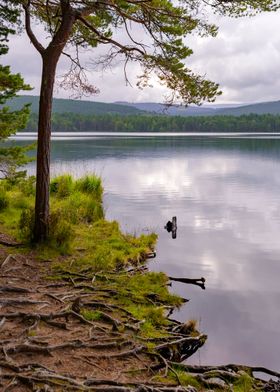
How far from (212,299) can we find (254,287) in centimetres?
153

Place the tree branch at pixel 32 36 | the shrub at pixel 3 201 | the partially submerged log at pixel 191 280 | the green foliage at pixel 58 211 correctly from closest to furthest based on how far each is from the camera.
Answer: the tree branch at pixel 32 36 < the green foliage at pixel 58 211 < the partially submerged log at pixel 191 280 < the shrub at pixel 3 201

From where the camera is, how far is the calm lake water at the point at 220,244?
859cm

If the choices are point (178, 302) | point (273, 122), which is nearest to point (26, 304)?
point (178, 302)

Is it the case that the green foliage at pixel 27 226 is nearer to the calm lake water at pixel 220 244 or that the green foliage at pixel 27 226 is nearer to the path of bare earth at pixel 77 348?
the path of bare earth at pixel 77 348

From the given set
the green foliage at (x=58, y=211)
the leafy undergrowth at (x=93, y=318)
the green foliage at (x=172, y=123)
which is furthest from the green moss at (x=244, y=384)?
the green foliage at (x=172, y=123)

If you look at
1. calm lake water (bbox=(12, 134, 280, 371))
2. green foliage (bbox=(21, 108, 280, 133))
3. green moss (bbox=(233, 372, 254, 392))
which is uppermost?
green foliage (bbox=(21, 108, 280, 133))

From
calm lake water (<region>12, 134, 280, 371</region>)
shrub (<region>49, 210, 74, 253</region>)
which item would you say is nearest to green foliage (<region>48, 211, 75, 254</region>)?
shrub (<region>49, 210, 74, 253</region>)

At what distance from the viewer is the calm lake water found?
8.59m

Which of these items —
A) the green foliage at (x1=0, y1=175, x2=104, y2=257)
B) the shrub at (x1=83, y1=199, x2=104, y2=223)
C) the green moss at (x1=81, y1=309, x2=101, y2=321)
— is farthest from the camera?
the shrub at (x1=83, y1=199, x2=104, y2=223)

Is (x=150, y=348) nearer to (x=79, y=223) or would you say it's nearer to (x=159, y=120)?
(x=79, y=223)

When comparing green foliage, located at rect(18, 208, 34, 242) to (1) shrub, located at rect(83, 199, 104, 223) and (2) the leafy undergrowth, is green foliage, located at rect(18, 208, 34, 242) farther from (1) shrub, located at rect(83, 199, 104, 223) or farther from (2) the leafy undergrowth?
(1) shrub, located at rect(83, 199, 104, 223)

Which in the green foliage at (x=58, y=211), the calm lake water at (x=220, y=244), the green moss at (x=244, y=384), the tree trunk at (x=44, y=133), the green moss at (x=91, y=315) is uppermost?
the tree trunk at (x=44, y=133)

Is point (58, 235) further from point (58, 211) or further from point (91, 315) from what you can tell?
point (91, 315)

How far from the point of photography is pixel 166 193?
28.8 meters
